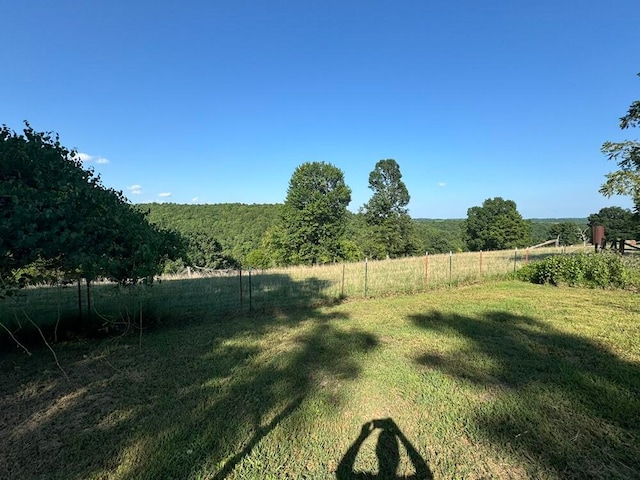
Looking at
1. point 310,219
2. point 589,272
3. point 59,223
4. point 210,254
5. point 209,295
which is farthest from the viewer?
point 210,254

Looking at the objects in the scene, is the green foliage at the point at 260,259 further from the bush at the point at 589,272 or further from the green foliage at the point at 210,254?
the bush at the point at 589,272

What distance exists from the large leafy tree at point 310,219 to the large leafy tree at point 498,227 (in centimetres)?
2819

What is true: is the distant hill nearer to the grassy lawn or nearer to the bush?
the bush

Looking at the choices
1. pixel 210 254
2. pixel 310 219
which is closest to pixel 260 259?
pixel 310 219

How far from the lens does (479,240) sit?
51750mm

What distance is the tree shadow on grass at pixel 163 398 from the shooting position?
279 cm

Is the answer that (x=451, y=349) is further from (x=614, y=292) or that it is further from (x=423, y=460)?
(x=614, y=292)

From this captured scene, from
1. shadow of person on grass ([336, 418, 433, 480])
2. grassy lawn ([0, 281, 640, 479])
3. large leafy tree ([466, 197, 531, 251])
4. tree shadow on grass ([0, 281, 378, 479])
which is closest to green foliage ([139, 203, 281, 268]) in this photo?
large leafy tree ([466, 197, 531, 251])

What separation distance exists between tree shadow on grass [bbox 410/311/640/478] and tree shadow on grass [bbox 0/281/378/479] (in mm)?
1466

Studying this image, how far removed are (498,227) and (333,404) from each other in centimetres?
5215

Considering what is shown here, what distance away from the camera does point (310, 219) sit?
2825cm

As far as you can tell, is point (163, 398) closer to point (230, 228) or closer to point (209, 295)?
point (209, 295)

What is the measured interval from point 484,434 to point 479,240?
53603mm

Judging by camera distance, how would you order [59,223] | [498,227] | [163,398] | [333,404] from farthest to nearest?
[498,227] → [59,223] → [163,398] → [333,404]
